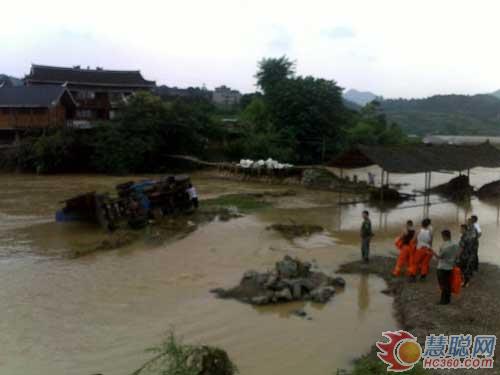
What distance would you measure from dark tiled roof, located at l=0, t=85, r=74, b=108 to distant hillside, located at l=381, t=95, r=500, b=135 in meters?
67.3

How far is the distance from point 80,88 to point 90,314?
37.2 metres

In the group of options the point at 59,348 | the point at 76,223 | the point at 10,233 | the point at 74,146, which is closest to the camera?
the point at 59,348

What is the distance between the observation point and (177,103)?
39.0m

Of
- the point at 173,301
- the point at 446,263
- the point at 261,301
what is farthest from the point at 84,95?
the point at 446,263

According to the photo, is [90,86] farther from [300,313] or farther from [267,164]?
[300,313]

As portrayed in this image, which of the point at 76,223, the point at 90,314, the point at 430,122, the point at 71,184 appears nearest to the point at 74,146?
the point at 71,184

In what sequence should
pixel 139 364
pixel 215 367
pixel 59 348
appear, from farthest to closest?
pixel 59 348 < pixel 139 364 < pixel 215 367

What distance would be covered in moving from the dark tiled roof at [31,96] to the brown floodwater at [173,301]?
20.3m

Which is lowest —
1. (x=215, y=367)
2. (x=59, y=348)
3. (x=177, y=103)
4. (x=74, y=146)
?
(x=59, y=348)

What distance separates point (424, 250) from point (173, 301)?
547 centimetres

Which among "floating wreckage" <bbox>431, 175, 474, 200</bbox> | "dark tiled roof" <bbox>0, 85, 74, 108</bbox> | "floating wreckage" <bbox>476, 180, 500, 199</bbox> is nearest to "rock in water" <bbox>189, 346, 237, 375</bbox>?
"floating wreckage" <bbox>431, 175, 474, 200</bbox>

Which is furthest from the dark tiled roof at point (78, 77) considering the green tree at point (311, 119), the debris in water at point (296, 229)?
the debris in water at point (296, 229)

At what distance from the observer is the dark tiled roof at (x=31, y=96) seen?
37.1m

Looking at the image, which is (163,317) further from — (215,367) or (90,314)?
(215,367)
